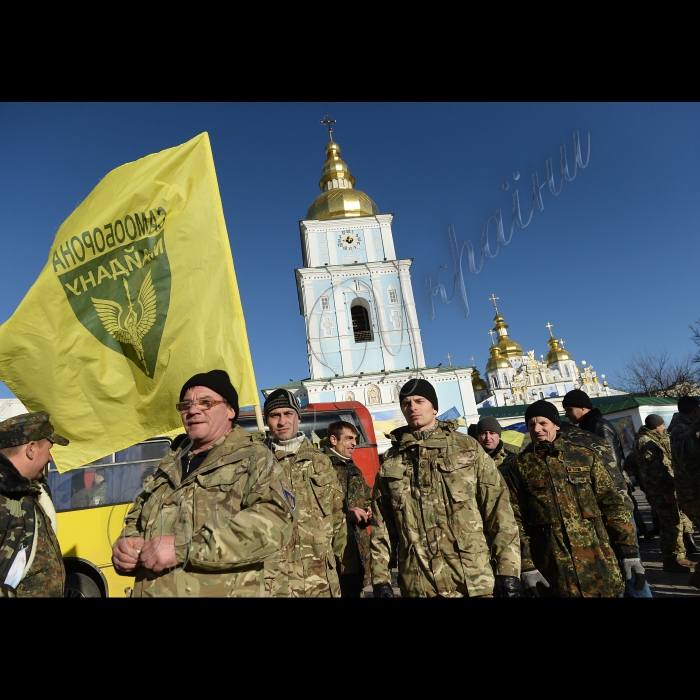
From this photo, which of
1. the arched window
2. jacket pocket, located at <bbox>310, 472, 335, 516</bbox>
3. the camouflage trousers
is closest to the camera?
jacket pocket, located at <bbox>310, 472, 335, 516</bbox>

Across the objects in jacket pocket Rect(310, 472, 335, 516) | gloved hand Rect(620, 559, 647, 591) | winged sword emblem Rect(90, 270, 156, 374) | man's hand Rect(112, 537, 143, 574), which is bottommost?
gloved hand Rect(620, 559, 647, 591)

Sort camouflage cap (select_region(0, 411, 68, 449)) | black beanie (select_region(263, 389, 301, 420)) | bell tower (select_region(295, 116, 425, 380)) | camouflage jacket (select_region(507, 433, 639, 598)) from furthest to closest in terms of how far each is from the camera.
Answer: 1. bell tower (select_region(295, 116, 425, 380))
2. black beanie (select_region(263, 389, 301, 420))
3. camouflage jacket (select_region(507, 433, 639, 598))
4. camouflage cap (select_region(0, 411, 68, 449))

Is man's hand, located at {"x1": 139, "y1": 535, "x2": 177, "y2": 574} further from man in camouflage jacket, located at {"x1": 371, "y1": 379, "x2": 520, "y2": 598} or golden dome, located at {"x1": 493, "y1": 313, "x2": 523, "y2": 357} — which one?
golden dome, located at {"x1": 493, "y1": 313, "x2": 523, "y2": 357}

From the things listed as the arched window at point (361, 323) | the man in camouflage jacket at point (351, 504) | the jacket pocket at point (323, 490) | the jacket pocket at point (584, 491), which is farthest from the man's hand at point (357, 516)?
the arched window at point (361, 323)

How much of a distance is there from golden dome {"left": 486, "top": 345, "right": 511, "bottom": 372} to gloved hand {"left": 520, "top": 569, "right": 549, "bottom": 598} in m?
66.9

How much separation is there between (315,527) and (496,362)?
221 ft

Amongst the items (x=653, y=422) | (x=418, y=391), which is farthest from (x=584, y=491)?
(x=653, y=422)

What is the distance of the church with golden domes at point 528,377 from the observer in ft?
208

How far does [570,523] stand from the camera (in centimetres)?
302

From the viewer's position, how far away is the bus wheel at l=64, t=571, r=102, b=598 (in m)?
5.11

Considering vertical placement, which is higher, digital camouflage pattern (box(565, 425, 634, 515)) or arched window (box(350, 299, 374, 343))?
arched window (box(350, 299, 374, 343))

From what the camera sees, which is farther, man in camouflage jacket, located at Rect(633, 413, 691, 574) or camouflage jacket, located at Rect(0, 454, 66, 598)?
man in camouflage jacket, located at Rect(633, 413, 691, 574)

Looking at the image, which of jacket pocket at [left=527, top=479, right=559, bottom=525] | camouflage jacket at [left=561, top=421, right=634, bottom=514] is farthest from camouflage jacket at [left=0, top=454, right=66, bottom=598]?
camouflage jacket at [left=561, top=421, right=634, bottom=514]
